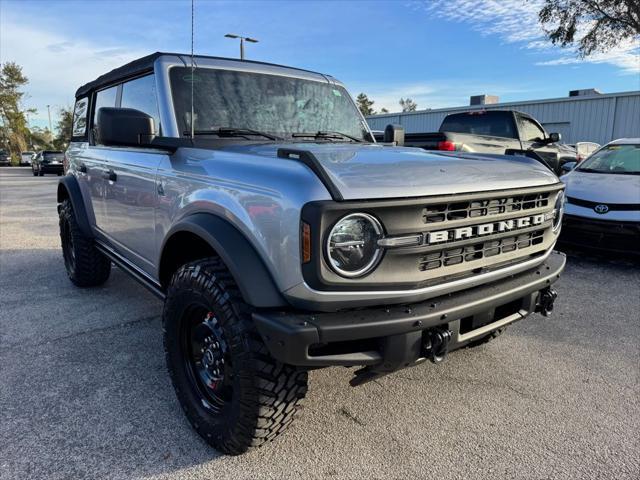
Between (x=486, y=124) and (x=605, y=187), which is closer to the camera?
(x=605, y=187)

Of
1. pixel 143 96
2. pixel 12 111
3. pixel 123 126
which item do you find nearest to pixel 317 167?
pixel 123 126

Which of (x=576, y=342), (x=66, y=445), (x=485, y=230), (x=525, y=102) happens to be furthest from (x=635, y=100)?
(x=66, y=445)

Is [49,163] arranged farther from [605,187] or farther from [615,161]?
[605,187]

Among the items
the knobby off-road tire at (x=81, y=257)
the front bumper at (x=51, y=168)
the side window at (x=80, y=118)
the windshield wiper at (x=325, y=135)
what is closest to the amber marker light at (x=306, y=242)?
the windshield wiper at (x=325, y=135)

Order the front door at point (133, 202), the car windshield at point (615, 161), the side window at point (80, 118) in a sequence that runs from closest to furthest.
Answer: the front door at point (133, 202) → the side window at point (80, 118) → the car windshield at point (615, 161)

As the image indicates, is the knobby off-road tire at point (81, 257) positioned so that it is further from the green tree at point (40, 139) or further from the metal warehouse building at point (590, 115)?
the green tree at point (40, 139)

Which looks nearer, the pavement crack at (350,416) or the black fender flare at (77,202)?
the pavement crack at (350,416)

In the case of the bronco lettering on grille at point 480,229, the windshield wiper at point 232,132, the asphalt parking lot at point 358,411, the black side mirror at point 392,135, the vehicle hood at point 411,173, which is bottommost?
the asphalt parking lot at point 358,411

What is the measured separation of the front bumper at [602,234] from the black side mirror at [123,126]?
5.16 m

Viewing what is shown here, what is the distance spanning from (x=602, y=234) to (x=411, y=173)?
4628 mm

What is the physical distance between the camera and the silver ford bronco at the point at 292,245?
1817 millimetres

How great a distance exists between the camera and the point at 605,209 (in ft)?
18.5

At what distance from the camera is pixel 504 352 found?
3.36 metres

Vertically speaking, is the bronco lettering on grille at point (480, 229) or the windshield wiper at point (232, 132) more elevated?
the windshield wiper at point (232, 132)
